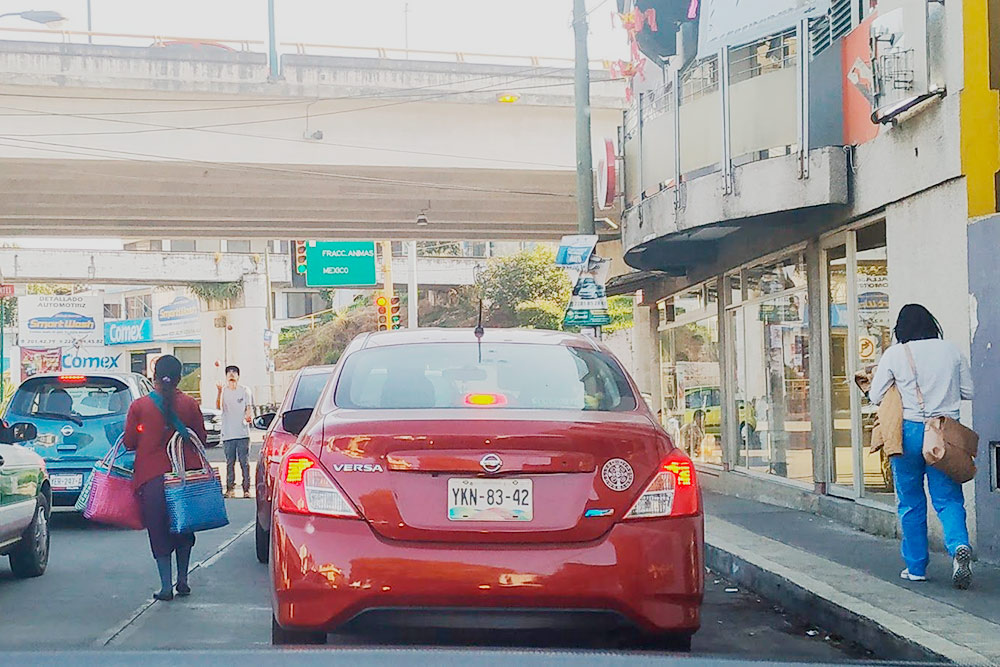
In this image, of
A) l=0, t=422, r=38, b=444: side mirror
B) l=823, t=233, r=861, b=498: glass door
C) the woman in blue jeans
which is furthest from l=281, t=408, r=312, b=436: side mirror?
l=823, t=233, r=861, b=498: glass door

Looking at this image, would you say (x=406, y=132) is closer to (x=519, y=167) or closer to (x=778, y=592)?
(x=519, y=167)

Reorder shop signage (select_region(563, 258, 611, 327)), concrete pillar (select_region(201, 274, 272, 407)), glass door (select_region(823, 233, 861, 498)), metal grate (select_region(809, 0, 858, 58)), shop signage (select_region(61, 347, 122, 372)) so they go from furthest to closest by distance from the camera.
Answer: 1. shop signage (select_region(61, 347, 122, 372))
2. concrete pillar (select_region(201, 274, 272, 407))
3. shop signage (select_region(563, 258, 611, 327))
4. glass door (select_region(823, 233, 861, 498))
5. metal grate (select_region(809, 0, 858, 58))

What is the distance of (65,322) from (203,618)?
48.4m

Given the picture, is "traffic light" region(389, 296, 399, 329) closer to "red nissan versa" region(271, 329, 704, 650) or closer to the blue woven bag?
the blue woven bag

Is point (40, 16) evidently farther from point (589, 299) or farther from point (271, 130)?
point (589, 299)

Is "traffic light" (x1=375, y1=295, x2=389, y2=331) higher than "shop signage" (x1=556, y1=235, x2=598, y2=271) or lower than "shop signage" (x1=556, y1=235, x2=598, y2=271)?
lower

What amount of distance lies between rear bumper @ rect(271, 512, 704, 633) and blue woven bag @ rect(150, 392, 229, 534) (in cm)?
306

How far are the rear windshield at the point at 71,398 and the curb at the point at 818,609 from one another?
6.55 metres

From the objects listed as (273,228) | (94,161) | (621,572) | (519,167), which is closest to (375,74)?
(519,167)

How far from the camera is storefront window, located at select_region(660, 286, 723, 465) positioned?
1717cm

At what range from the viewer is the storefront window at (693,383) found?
56.3 ft

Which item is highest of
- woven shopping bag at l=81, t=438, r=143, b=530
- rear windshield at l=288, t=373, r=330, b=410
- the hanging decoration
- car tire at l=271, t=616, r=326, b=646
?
the hanging decoration

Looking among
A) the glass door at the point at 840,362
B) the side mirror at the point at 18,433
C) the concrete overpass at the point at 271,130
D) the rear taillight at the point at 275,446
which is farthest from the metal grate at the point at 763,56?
the concrete overpass at the point at 271,130

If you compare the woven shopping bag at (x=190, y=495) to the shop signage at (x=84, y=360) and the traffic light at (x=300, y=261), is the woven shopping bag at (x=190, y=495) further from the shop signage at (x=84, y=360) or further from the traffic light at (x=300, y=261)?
the shop signage at (x=84, y=360)
